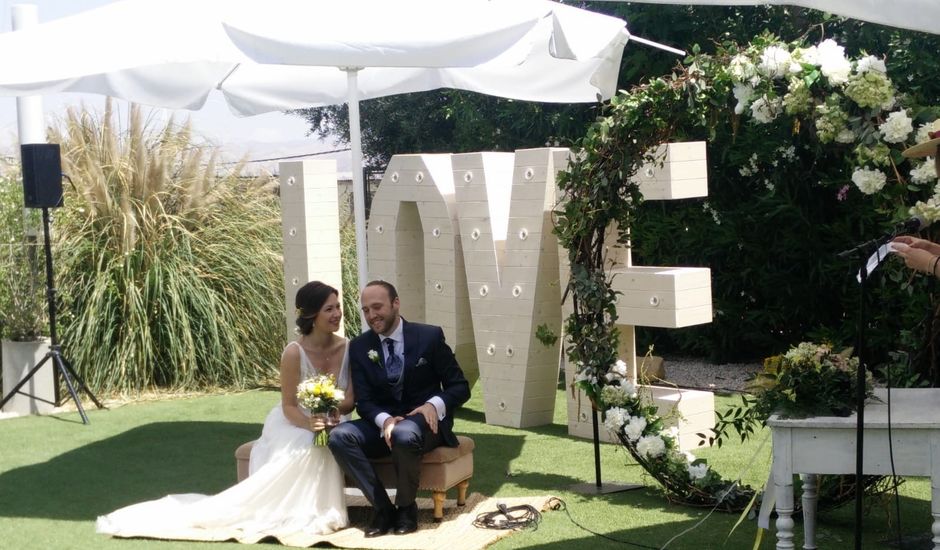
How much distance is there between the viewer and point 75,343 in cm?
1046

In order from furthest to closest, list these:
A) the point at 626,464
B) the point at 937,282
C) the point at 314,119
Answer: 1. the point at 314,119
2. the point at 626,464
3. the point at 937,282

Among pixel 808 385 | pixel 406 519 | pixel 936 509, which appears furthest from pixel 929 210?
pixel 406 519

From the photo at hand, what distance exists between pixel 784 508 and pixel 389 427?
7.36ft

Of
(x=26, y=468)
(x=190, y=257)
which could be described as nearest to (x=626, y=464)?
(x=26, y=468)

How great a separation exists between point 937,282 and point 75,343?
7.46 m

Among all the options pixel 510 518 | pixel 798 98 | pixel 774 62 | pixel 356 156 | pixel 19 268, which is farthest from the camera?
pixel 19 268

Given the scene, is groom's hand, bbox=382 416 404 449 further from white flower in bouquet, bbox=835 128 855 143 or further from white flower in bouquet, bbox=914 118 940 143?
white flower in bouquet, bbox=914 118 940 143

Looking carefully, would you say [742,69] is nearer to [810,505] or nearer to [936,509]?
[810,505]

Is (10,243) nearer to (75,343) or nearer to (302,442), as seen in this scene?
(75,343)

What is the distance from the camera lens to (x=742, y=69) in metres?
6.04

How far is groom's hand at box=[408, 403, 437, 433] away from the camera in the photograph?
6250 millimetres

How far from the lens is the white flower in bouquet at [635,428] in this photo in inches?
262

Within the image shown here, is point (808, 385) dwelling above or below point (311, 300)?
below

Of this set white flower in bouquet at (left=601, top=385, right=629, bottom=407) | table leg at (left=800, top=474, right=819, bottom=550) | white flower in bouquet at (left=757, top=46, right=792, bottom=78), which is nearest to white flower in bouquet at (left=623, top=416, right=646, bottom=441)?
white flower in bouquet at (left=601, top=385, right=629, bottom=407)
